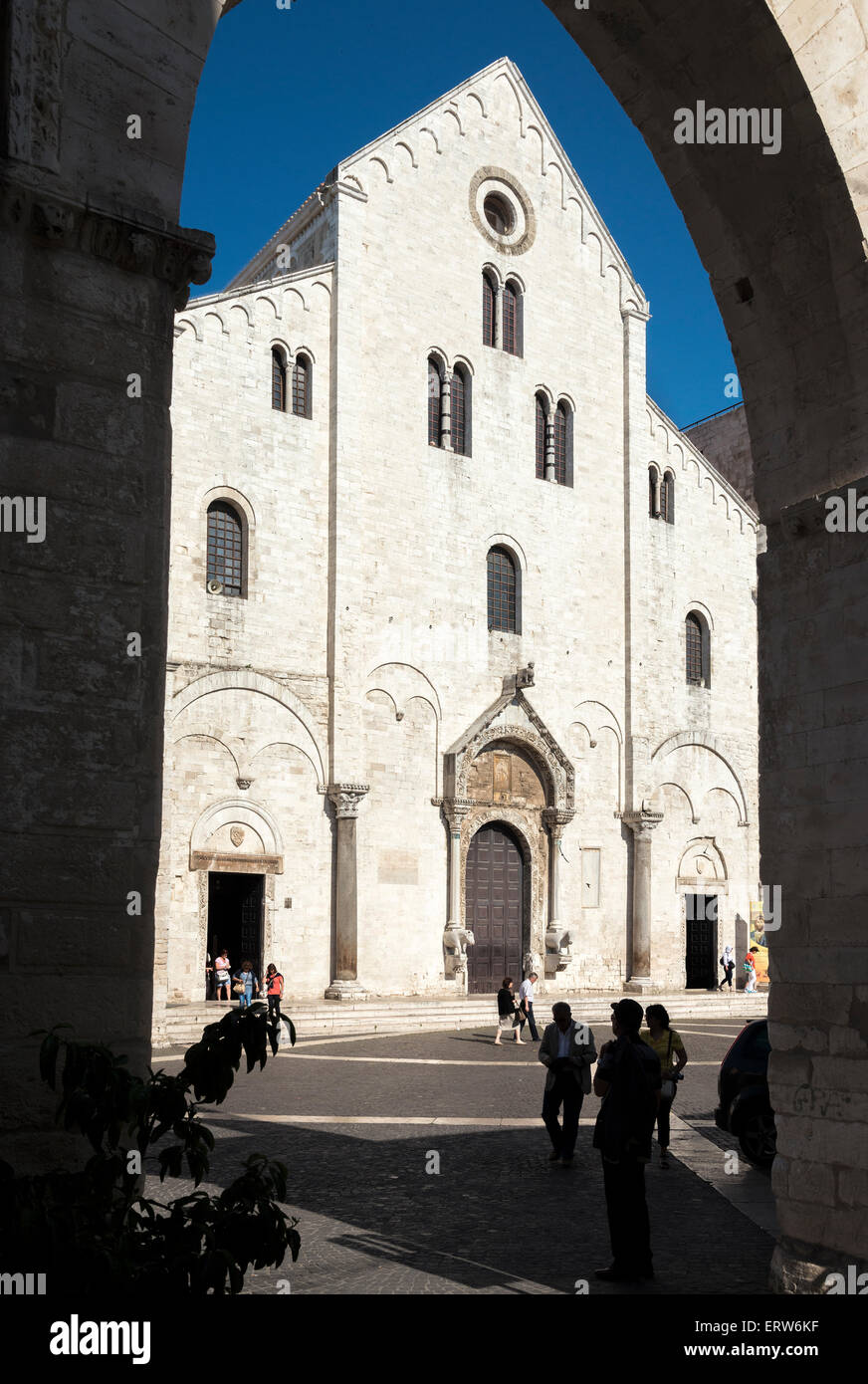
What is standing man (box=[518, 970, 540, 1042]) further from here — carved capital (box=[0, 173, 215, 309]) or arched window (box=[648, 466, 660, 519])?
carved capital (box=[0, 173, 215, 309])

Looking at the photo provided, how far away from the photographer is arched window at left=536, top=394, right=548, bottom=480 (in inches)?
1210

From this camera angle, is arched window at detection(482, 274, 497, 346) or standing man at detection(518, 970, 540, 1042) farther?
arched window at detection(482, 274, 497, 346)

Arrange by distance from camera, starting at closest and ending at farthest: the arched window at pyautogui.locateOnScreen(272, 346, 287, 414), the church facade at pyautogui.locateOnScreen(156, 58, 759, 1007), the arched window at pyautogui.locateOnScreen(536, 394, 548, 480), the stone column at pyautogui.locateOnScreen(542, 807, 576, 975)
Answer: the church facade at pyautogui.locateOnScreen(156, 58, 759, 1007) < the arched window at pyautogui.locateOnScreen(272, 346, 287, 414) < the stone column at pyautogui.locateOnScreen(542, 807, 576, 975) < the arched window at pyautogui.locateOnScreen(536, 394, 548, 480)

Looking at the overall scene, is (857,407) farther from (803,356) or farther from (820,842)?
(820,842)

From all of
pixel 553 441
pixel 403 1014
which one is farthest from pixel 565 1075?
pixel 553 441

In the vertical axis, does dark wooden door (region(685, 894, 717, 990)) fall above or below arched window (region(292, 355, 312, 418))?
below

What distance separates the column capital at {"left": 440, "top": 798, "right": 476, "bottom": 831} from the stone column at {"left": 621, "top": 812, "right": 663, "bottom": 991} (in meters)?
4.85

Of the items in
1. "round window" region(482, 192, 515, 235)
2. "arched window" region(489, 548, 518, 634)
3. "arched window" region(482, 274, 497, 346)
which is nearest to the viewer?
"arched window" region(489, 548, 518, 634)

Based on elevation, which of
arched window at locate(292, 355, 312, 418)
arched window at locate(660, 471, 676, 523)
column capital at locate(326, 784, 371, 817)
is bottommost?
column capital at locate(326, 784, 371, 817)

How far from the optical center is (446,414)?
94.1 ft

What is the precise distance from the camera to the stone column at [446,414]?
2864 centimetres

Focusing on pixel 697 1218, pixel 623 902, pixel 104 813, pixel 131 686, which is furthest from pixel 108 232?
pixel 623 902

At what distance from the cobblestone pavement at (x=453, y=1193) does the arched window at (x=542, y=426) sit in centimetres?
1719

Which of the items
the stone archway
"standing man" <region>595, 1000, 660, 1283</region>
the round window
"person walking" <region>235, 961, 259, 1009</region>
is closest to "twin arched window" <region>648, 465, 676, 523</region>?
the round window
